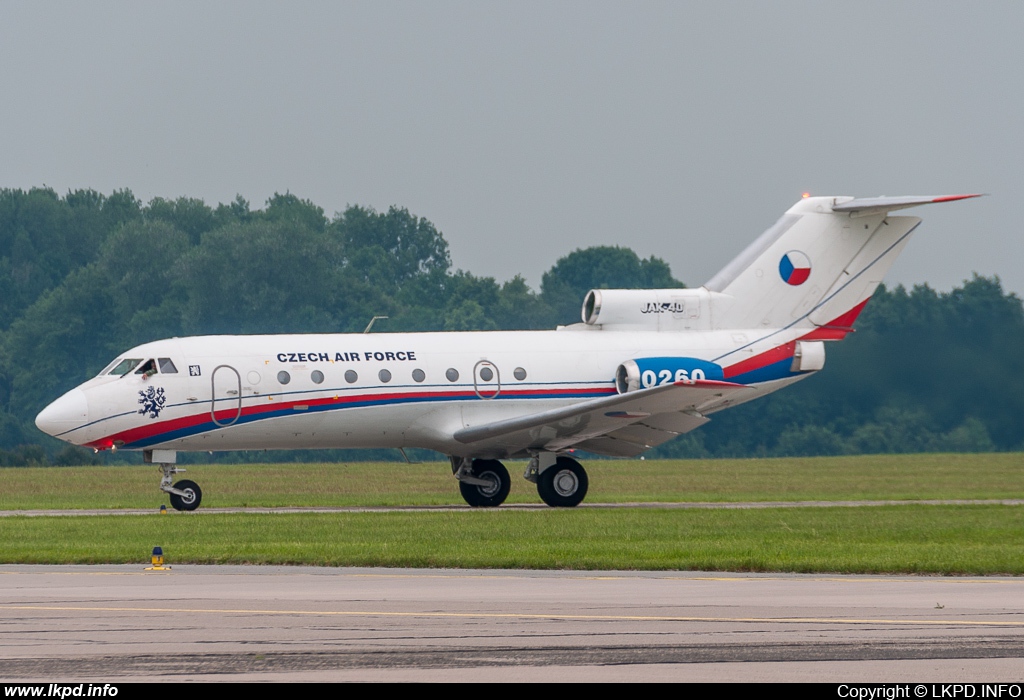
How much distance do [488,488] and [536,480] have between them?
122 centimetres

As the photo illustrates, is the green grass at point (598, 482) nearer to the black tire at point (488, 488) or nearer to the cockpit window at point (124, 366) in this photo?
the black tire at point (488, 488)

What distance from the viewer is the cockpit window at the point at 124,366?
33438 mm

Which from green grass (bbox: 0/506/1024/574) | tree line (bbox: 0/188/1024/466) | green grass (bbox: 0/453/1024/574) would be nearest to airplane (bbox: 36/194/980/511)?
green grass (bbox: 0/453/1024/574)

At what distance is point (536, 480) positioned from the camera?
115 ft

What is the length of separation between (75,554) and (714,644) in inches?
456

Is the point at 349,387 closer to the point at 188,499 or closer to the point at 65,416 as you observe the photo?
the point at 188,499

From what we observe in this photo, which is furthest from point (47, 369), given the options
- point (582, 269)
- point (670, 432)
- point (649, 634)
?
point (649, 634)

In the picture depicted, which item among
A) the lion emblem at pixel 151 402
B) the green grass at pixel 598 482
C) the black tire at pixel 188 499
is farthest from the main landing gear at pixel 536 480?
the lion emblem at pixel 151 402

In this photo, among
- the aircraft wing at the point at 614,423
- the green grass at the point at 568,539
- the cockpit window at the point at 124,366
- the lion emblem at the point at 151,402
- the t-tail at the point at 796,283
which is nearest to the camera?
the green grass at the point at 568,539

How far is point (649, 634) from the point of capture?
42.7 feet

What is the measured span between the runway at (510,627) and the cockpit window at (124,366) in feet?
49.1

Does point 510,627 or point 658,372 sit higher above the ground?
point 658,372

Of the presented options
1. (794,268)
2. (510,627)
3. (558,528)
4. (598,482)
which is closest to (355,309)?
(598,482)

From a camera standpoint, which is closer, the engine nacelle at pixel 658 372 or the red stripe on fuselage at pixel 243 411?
the red stripe on fuselage at pixel 243 411
